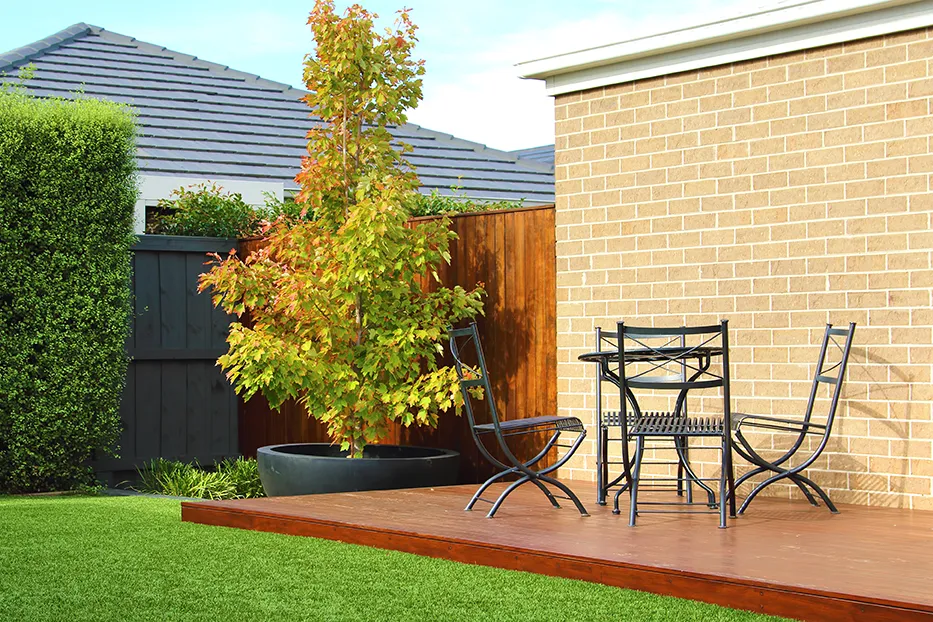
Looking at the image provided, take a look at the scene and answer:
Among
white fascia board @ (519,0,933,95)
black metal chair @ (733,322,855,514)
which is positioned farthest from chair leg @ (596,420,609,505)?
white fascia board @ (519,0,933,95)

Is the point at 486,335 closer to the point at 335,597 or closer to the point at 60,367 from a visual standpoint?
the point at 60,367

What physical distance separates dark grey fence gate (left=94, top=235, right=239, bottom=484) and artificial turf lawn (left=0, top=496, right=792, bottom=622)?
3.24 m

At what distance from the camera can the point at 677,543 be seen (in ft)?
14.3

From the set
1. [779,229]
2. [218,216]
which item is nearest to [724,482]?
[779,229]

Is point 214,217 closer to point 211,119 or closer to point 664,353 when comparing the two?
point 211,119

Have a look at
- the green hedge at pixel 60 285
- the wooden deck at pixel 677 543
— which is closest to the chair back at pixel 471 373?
the wooden deck at pixel 677 543

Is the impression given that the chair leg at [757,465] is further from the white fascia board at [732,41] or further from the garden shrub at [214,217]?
the garden shrub at [214,217]

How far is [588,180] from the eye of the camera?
23.1 ft

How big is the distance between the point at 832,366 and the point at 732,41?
190 centimetres

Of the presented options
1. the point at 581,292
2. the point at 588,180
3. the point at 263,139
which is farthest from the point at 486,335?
the point at 263,139

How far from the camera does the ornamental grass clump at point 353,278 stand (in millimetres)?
6910

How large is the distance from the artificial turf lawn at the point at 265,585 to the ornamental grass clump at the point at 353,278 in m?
1.84

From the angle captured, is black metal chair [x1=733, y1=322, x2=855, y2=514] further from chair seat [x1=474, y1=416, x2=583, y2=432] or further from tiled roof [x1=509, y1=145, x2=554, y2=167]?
tiled roof [x1=509, y1=145, x2=554, y2=167]

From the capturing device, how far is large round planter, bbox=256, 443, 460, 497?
22.4 ft
